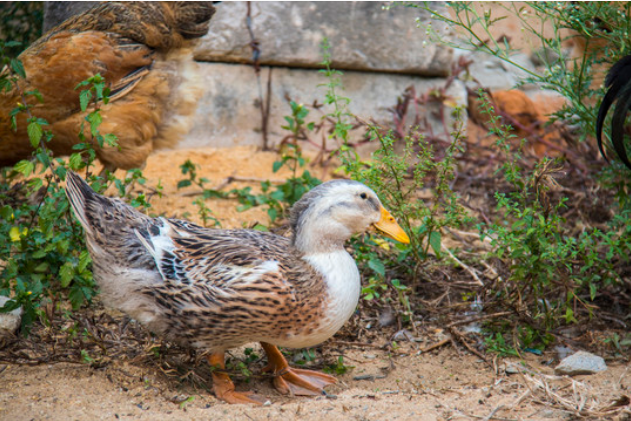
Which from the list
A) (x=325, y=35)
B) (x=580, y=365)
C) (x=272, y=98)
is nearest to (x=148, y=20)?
(x=272, y=98)

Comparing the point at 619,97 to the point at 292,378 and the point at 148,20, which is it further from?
the point at 148,20

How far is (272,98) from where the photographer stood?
6441mm

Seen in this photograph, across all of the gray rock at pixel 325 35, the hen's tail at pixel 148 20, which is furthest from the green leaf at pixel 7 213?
the gray rock at pixel 325 35

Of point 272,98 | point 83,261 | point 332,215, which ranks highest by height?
point 332,215

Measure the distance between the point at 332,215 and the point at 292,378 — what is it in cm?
92

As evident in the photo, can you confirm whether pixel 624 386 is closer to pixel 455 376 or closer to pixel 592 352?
pixel 592 352

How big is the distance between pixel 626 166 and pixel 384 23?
327cm

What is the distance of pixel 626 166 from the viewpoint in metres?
3.80

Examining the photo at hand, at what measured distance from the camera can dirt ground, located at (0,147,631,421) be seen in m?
2.89

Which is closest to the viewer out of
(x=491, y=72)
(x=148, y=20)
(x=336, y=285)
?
(x=336, y=285)

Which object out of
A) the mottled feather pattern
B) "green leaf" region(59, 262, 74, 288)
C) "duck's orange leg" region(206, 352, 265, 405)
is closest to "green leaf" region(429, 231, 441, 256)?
the mottled feather pattern

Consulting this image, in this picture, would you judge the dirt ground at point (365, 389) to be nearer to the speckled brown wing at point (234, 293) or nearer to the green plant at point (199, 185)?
the speckled brown wing at point (234, 293)

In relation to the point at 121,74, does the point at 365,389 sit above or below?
below

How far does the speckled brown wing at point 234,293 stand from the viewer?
9.82 feet
